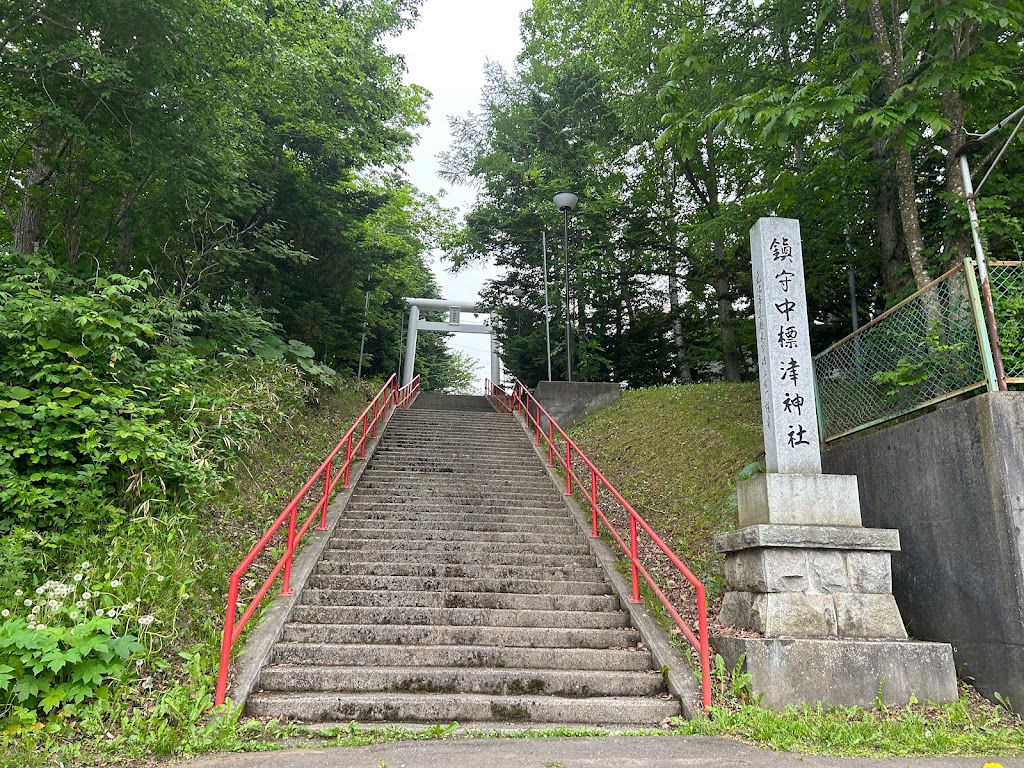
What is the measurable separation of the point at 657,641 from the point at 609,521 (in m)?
2.73

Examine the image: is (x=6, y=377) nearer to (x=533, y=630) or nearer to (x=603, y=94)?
(x=533, y=630)

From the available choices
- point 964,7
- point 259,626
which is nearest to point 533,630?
point 259,626

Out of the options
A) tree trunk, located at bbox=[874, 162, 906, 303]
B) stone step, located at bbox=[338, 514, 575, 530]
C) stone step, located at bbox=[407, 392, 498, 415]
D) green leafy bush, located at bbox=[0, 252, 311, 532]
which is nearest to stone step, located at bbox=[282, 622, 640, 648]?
green leafy bush, located at bbox=[0, 252, 311, 532]

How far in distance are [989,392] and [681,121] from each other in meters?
4.25

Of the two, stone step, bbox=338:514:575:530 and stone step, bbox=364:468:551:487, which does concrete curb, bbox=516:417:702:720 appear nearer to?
stone step, bbox=338:514:575:530

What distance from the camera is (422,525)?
7.58 meters

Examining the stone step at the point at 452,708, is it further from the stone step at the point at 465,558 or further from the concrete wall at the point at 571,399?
the concrete wall at the point at 571,399

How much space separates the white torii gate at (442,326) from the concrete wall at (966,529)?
63.7ft

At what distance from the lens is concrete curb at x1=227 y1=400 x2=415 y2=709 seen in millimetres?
4258

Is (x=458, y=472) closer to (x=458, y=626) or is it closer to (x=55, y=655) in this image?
(x=458, y=626)

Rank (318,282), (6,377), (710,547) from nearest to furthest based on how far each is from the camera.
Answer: (6,377)
(710,547)
(318,282)

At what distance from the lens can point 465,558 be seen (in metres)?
6.72

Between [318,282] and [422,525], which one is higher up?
[318,282]

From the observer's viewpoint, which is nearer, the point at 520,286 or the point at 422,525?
the point at 422,525
